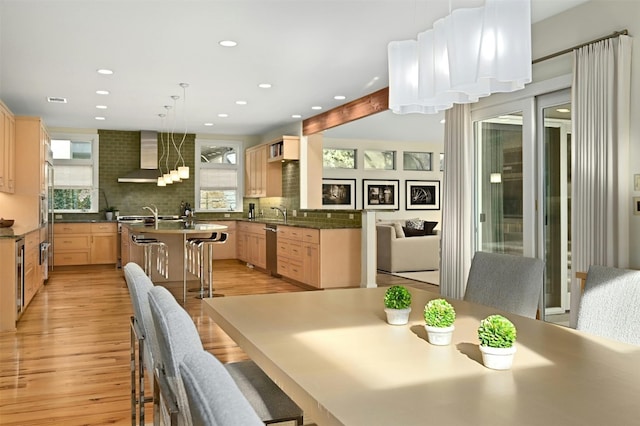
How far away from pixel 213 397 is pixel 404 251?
835 cm

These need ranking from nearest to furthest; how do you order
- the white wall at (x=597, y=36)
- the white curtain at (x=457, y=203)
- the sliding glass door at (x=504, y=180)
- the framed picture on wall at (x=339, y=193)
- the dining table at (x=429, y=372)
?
the dining table at (x=429, y=372) → the white wall at (x=597, y=36) → the sliding glass door at (x=504, y=180) → the white curtain at (x=457, y=203) → the framed picture on wall at (x=339, y=193)

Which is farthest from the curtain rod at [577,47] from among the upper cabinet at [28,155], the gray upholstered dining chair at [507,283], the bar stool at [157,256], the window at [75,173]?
the window at [75,173]

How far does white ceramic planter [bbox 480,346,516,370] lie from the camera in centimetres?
139

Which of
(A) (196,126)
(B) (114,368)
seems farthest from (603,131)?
(A) (196,126)

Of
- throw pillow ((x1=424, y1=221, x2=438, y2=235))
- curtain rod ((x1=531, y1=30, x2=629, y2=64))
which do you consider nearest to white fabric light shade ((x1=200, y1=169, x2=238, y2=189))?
throw pillow ((x1=424, y1=221, x2=438, y2=235))

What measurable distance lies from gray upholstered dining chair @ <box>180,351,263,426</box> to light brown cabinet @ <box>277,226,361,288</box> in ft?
20.2

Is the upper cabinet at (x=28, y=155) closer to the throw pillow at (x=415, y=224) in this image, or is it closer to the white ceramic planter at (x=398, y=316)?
the throw pillow at (x=415, y=224)

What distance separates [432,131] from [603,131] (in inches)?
270

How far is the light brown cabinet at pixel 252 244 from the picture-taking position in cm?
912

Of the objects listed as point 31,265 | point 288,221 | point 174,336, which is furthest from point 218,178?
point 174,336

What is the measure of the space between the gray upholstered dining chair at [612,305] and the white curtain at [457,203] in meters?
3.01

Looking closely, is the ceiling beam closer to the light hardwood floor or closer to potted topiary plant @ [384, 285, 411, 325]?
the light hardwood floor

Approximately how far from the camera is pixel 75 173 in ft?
32.8

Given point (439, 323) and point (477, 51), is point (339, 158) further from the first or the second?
point (439, 323)
